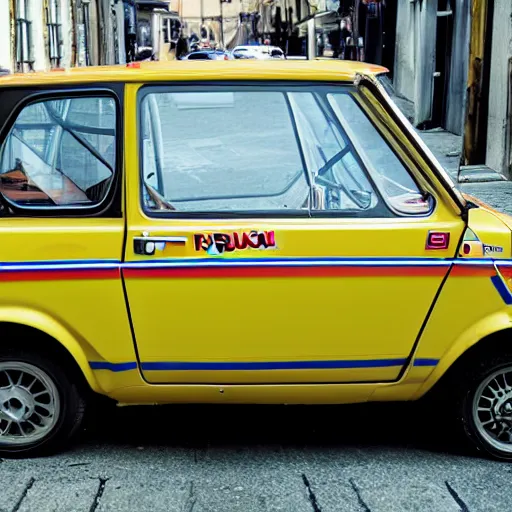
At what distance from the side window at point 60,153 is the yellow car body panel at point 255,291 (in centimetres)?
9

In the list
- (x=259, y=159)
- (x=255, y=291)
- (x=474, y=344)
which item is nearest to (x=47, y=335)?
(x=255, y=291)

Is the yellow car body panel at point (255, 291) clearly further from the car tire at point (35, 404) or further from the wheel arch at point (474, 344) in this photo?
the car tire at point (35, 404)

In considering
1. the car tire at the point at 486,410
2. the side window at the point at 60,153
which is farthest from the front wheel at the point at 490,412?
the side window at the point at 60,153

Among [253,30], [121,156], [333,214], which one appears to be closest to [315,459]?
[333,214]

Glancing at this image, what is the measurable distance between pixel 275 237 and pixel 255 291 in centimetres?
23

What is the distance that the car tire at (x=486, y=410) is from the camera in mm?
4473

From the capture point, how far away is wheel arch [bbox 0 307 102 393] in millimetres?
4277

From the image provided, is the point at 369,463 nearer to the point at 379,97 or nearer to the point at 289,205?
the point at 289,205

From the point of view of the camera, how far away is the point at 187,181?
4.34 meters

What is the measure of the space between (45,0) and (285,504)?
65.1ft

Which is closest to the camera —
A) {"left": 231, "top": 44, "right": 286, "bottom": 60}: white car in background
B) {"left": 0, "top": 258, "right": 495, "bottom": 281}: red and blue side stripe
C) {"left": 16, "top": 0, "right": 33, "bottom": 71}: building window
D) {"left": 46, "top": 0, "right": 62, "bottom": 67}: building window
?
{"left": 0, "top": 258, "right": 495, "bottom": 281}: red and blue side stripe

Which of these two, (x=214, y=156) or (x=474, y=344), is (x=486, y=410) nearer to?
(x=474, y=344)

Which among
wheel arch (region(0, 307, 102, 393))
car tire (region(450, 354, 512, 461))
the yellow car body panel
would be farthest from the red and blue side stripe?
car tire (region(450, 354, 512, 461))

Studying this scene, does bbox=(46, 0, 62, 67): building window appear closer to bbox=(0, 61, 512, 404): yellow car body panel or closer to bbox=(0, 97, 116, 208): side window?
bbox=(0, 97, 116, 208): side window
